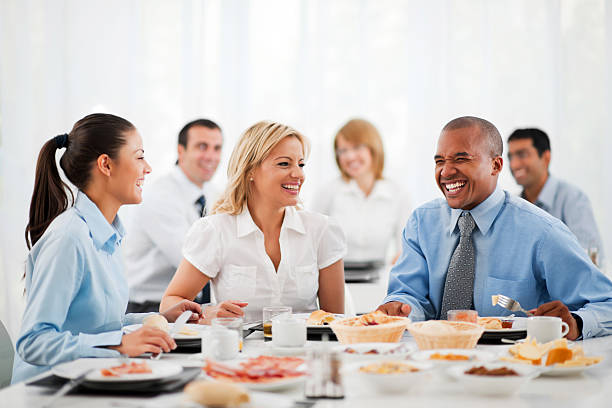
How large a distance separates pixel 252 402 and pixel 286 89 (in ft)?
13.4

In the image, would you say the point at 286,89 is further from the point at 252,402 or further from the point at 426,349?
the point at 252,402

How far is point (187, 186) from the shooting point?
13.2 feet

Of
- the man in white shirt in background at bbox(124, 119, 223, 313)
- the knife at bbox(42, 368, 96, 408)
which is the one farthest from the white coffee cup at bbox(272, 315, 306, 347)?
the man in white shirt in background at bbox(124, 119, 223, 313)

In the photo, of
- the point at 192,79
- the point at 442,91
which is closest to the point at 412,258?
the point at 442,91

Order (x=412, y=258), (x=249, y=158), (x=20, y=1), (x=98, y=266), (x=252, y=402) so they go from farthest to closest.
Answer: (x=20, y=1) < (x=249, y=158) < (x=412, y=258) < (x=98, y=266) < (x=252, y=402)

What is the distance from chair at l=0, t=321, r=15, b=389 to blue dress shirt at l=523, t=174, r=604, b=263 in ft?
9.92

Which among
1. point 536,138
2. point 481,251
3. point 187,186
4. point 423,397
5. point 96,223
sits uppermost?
point 536,138

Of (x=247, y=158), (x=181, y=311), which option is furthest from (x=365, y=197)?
(x=181, y=311)

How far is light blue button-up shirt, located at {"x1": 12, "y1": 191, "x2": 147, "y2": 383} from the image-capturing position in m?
1.68

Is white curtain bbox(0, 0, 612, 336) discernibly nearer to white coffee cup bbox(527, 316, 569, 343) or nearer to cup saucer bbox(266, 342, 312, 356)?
white coffee cup bbox(527, 316, 569, 343)

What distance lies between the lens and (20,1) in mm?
4805

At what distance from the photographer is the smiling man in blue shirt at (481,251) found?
2.15 meters

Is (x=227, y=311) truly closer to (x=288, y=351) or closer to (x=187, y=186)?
(x=288, y=351)

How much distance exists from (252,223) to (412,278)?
644 mm
